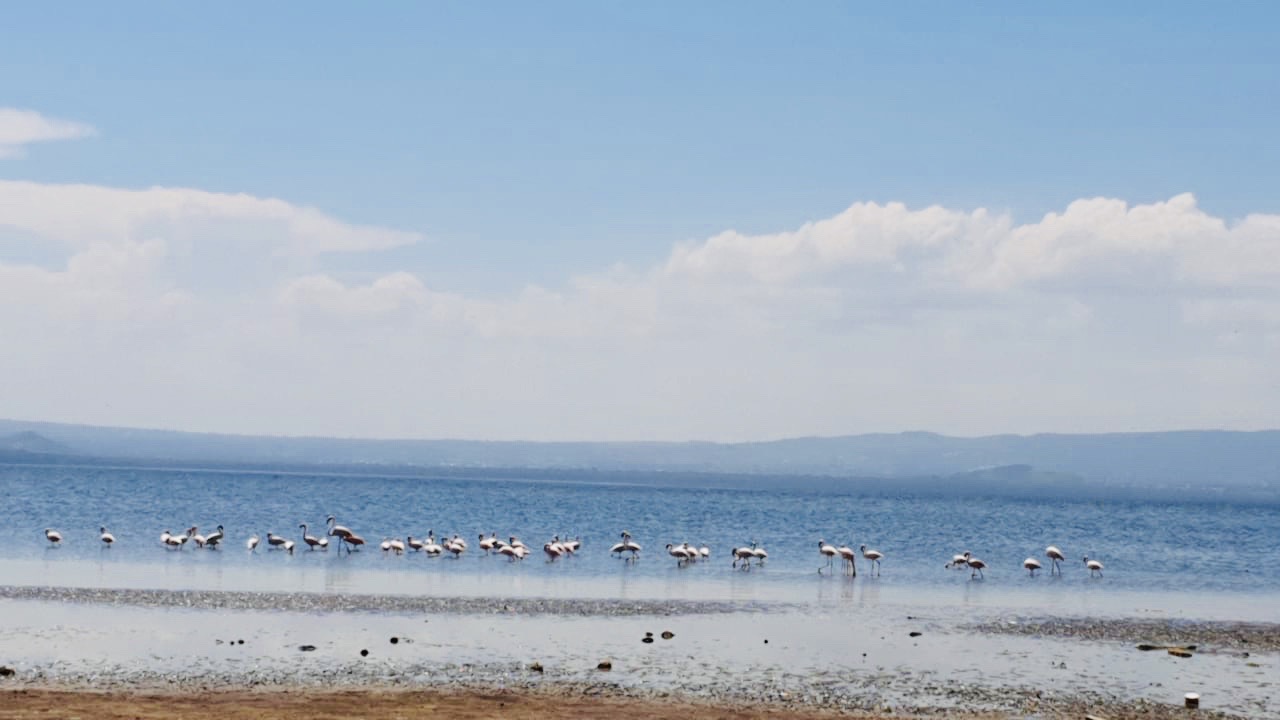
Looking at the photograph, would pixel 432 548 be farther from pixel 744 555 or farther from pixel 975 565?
pixel 975 565

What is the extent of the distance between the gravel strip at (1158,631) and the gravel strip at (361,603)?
5.80 metres

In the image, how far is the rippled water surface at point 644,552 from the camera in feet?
120

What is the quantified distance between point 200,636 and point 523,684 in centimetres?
725

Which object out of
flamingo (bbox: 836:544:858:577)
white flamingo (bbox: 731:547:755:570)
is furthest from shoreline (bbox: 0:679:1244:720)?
white flamingo (bbox: 731:547:755:570)

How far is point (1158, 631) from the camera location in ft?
95.2

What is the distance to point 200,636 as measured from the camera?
23.9m

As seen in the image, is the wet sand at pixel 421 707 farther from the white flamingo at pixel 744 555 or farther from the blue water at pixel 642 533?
the white flamingo at pixel 744 555

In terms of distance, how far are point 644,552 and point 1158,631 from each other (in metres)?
24.6

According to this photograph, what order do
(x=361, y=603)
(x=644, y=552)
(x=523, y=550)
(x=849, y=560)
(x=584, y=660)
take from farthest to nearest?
(x=644, y=552) → (x=523, y=550) → (x=849, y=560) → (x=361, y=603) → (x=584, y=660)

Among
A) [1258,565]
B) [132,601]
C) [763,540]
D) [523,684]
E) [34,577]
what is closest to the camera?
[523,684]

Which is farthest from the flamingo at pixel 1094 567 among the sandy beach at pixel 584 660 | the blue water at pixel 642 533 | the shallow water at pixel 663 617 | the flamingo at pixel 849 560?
the sandy beach at pixel 584 660

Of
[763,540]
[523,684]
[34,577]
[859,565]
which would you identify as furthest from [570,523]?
[523,684]

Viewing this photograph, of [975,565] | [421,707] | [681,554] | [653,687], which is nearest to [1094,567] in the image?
[975,565]

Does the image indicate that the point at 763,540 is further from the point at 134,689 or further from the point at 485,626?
the point at 134,689
